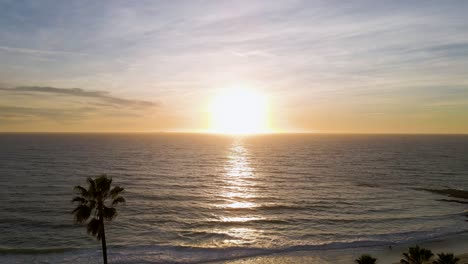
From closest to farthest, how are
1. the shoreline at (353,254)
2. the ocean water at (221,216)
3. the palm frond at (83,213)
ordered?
1. the palm frond at (83,213)
2. the shoreline at (353,254)
3. the ocean water at (221,216)

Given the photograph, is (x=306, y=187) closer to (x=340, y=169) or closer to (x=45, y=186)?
(x=340, y=169)

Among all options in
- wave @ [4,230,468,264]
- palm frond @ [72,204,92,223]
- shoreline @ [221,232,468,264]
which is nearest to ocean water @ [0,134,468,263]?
wave @ [4,230,468,264]

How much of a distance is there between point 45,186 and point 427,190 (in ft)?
277

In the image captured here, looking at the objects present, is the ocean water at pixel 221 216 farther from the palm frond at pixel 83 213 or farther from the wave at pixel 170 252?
the palm frond at pixel 83 213

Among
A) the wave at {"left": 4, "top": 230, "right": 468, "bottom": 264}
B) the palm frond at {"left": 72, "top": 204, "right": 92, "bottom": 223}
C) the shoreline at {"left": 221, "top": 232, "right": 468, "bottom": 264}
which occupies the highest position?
the palm frond at {"left": 72, "top": 204, "right": 92, "bottom": 223}

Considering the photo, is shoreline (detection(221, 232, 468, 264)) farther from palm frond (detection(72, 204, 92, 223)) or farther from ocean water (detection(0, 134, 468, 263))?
palm frond (detection(72, 204, 92, 223))

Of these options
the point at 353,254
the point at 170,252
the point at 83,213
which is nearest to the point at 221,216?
the point at 170,252

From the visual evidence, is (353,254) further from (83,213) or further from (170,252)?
(83,213)

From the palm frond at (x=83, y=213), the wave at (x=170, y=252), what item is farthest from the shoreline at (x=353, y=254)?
the palm frond at (x=83, y=213)

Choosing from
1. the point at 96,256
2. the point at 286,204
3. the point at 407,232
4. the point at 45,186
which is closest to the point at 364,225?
the point at 407,232

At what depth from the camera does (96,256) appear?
3722 cm

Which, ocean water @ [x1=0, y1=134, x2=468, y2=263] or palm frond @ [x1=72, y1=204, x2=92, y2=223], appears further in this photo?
ocean water @ [x1=0, y1=134, x2=468, y2=263]

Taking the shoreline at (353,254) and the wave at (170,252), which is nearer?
the shoreline at (353,254)

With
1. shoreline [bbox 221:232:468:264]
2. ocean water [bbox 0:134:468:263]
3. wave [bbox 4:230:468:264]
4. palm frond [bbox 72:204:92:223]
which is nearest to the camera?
palm frond [bbox 72:204:92:223]
